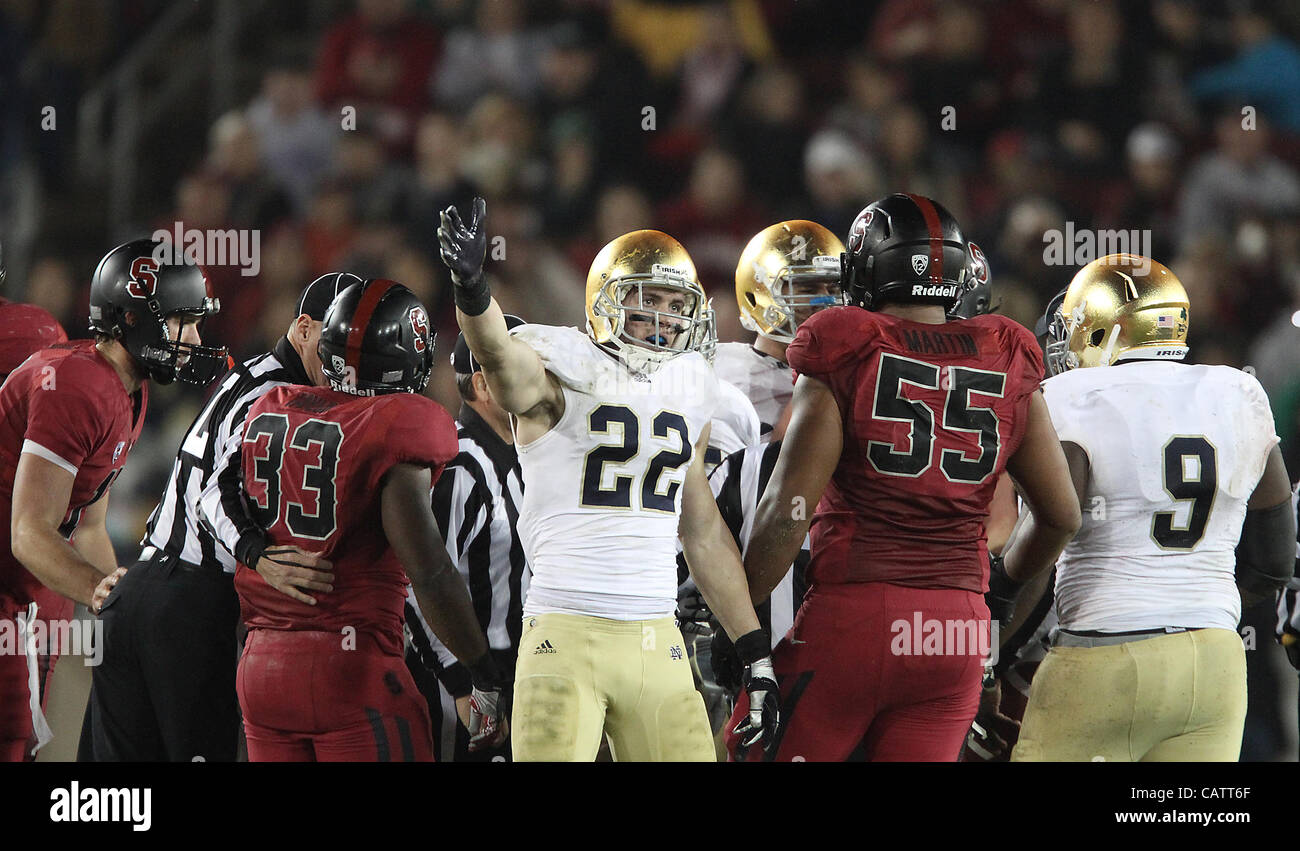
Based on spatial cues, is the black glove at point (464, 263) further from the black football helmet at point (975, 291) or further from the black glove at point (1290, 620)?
the black glove at point (1290, 620)

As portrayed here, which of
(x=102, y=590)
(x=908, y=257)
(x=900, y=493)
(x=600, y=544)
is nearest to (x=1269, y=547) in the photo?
(x=900, y=493)

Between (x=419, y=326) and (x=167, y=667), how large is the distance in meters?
1.22

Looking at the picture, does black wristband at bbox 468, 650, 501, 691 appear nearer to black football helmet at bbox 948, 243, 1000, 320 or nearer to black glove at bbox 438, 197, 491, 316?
black glove at bbox 438, 197, 491, 316

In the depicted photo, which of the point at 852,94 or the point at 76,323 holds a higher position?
the point at 852,94

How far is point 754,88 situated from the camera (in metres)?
7.85

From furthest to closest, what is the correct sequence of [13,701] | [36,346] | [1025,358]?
[36,346] → [13,701] → [1025,358]

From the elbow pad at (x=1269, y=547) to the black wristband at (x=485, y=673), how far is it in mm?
2029

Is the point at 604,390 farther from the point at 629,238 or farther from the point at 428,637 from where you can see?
the point at 428,637

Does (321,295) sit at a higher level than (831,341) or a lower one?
higher

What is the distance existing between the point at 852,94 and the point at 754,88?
1.86ft

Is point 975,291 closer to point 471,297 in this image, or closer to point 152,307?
point 471,297

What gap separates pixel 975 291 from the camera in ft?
14.0

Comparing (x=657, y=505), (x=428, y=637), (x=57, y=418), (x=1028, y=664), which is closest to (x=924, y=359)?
(x=657, y=505)

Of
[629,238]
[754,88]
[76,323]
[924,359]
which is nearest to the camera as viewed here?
[924,359]
